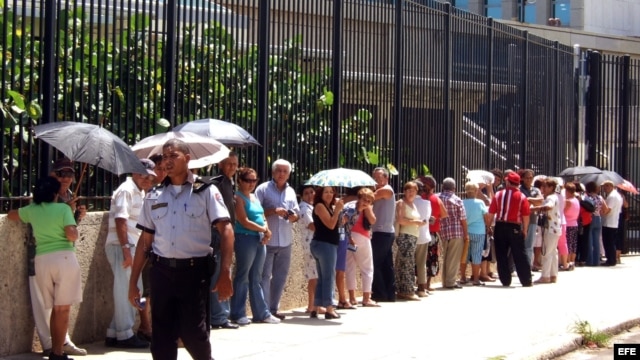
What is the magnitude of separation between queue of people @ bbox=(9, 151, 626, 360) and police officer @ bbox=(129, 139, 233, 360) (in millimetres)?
10

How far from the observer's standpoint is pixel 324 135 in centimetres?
1512

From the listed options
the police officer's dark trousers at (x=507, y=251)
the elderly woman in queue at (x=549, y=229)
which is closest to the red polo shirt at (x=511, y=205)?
the police officer's dark trousers at (x=507, y=251)

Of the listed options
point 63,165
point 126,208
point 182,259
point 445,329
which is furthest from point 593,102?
point 182,259

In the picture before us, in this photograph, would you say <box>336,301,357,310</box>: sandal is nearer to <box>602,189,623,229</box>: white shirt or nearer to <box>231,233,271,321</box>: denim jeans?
<box>231,233,271,321</box>: denim jeans

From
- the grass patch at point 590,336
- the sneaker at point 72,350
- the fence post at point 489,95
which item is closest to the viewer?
the sneaker at point 72,350

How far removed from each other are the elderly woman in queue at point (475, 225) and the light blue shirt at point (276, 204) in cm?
520

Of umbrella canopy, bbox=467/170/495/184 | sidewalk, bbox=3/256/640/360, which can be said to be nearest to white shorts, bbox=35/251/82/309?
sidewalk, bbox=3/256/640/360

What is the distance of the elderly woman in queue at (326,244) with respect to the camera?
12.9 meters

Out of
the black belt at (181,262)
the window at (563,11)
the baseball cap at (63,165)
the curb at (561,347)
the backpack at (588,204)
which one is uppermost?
the window at (563,11)

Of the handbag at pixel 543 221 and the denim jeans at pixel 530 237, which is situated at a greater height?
the handbag at pixel 543 221

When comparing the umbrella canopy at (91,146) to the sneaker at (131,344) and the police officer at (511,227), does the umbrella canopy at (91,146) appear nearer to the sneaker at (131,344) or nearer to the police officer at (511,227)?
the sneaker at (131,344)

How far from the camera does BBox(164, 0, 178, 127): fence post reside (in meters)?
12.0

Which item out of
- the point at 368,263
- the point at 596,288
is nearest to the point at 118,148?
the point at 368,263

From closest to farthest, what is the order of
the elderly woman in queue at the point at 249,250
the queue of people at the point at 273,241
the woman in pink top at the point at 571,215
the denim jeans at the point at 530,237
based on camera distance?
1. the queue of people at the point at 273,241
2. the elderly woman in queue at the point at 249,250
3. the denim jeans at the point at 530,237
4. the woman in pink top at the point at 571,215
